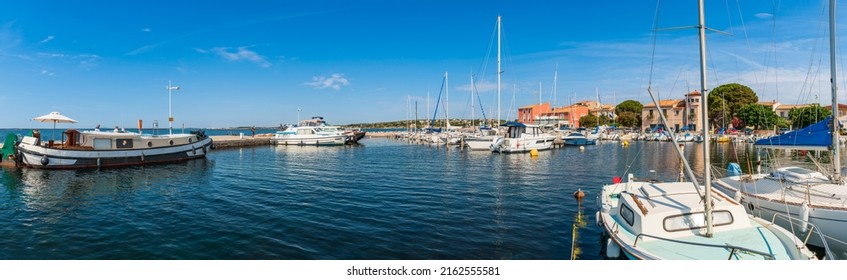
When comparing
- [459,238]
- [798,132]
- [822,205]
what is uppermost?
[798,132]

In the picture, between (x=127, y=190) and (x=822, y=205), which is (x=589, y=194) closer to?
(x=822, y=205)

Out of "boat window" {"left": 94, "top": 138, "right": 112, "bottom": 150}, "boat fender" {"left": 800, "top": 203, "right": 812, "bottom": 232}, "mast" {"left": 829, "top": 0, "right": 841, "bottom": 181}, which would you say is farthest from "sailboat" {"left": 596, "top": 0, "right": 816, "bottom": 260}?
"boat window" {"left": 94, "top": 138, "right": 112, "bottom": 150}

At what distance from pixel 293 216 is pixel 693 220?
13.9 meters

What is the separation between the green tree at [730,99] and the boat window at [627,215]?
102 m

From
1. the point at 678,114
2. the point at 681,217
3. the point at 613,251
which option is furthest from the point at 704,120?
the point at 678,114

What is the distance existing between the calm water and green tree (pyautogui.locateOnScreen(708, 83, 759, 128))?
85838 millimetres

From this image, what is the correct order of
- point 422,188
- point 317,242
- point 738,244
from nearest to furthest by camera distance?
point 738,244 → point 317,242 → point 422,188

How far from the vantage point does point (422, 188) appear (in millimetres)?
24875

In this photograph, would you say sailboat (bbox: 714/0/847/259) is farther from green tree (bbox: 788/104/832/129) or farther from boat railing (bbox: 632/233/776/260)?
green tree (bbox: 788/104/832/129)

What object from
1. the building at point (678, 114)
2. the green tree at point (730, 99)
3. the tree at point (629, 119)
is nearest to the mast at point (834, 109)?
the green tree at point (730, 99)

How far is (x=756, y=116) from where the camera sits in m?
87.0

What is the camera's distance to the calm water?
12.9 metres
